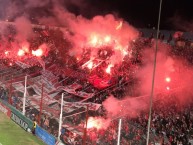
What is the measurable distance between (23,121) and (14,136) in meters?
1.50

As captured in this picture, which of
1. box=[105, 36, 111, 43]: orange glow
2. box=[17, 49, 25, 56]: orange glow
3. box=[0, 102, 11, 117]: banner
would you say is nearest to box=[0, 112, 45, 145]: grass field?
box=[0, 102, 11, 117]: banner

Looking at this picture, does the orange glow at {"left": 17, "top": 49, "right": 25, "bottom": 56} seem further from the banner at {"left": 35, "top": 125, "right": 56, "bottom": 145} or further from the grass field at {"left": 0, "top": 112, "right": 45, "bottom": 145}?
the banner at {"left": 35, "top": 125, "right": 56, "bottom": 145}

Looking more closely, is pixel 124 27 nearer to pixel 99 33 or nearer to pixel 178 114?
pixel 99 33

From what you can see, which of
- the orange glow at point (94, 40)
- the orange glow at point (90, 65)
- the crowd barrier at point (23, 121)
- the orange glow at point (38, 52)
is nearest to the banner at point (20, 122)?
the crowd barrier at point (23, 121)

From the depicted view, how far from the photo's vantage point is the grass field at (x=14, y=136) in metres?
19.3

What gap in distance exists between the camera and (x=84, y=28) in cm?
3469

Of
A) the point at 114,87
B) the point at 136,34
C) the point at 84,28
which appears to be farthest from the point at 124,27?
the point at 114,87

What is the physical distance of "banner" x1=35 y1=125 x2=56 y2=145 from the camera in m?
18.0

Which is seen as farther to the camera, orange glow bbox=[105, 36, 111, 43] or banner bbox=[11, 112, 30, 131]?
orange glow bbox=[105, 36, 111, 43]

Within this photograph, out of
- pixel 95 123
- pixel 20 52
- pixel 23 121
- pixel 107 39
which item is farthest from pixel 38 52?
pixel 95 123

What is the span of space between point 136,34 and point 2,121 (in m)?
13.8

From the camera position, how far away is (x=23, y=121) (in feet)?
70.7

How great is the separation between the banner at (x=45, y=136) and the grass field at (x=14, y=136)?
275 millimetres

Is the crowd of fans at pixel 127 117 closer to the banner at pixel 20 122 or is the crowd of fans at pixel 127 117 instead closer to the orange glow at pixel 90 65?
the banner at pixel 20 122
